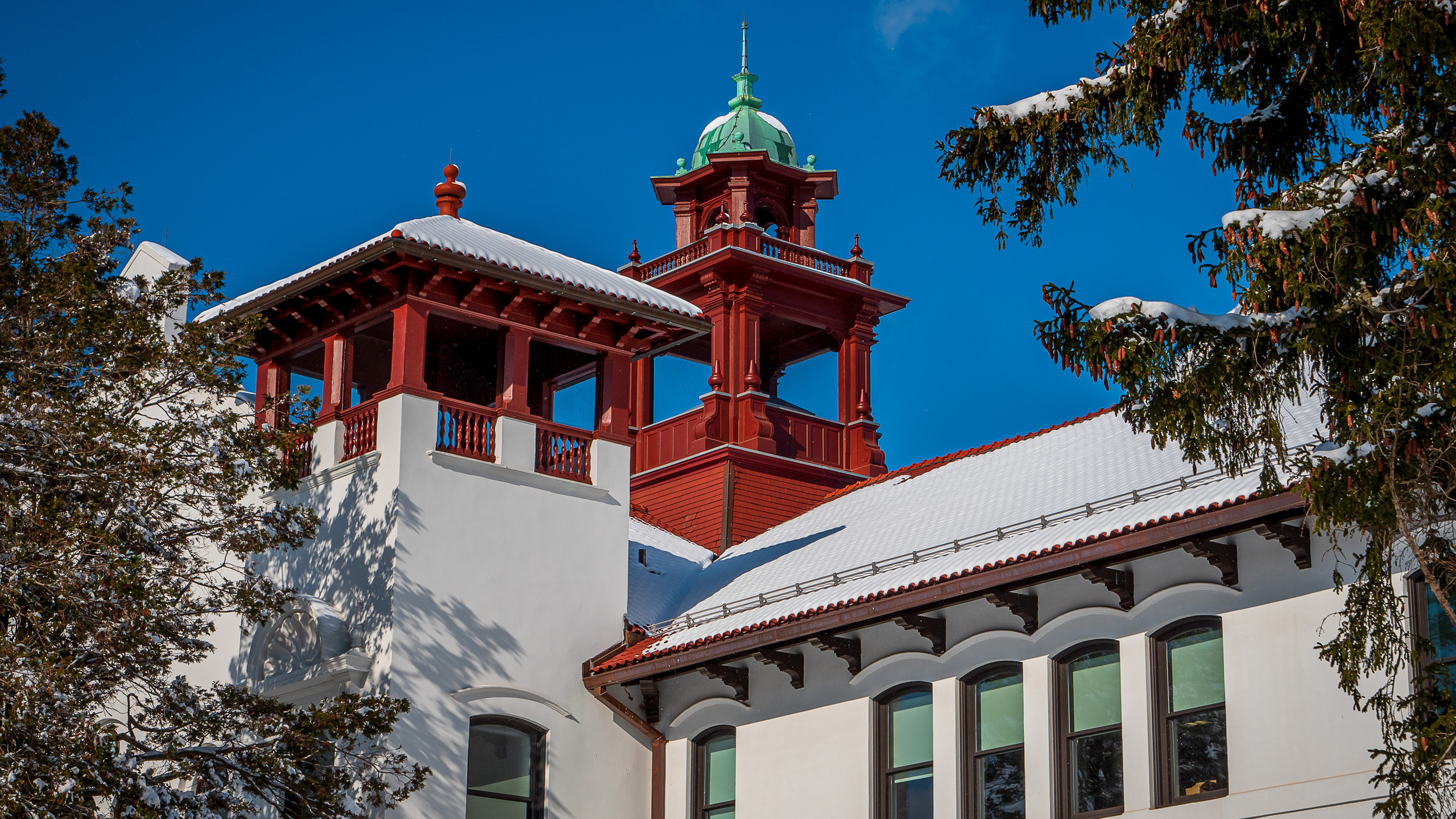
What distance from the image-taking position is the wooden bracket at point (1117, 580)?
1541 centimetres

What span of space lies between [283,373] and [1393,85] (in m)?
15.2

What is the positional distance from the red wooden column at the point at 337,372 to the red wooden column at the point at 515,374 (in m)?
1.83

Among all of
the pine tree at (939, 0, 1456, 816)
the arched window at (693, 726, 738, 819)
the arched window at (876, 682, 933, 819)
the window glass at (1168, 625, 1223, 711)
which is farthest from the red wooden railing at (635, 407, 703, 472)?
the pine tree at (939, 0, 1456, 816)

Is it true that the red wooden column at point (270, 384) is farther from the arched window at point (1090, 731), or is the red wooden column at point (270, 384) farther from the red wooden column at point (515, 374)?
the arched window at point (1090, 731)

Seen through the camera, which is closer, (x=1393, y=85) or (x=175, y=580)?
(x=1393, y=85)

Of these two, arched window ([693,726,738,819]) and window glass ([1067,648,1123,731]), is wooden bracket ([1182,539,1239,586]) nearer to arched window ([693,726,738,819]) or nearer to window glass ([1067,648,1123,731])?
window glass ([1067,648,1123,731])

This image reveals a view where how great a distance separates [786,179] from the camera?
99.3 ft

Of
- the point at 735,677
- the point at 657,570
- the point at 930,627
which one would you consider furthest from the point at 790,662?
the point at 657,570

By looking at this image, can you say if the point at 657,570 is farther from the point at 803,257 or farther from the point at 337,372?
the point at 803,257

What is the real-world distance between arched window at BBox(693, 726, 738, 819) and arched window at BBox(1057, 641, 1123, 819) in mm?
4167

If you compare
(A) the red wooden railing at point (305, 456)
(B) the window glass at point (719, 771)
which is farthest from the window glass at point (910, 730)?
(A) the red wooden railing at point (305, 456)

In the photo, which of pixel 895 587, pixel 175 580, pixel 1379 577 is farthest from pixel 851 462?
pixel 1379 577

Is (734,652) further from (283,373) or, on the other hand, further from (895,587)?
(283,373)

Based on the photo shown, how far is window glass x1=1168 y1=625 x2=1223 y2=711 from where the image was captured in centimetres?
1482
